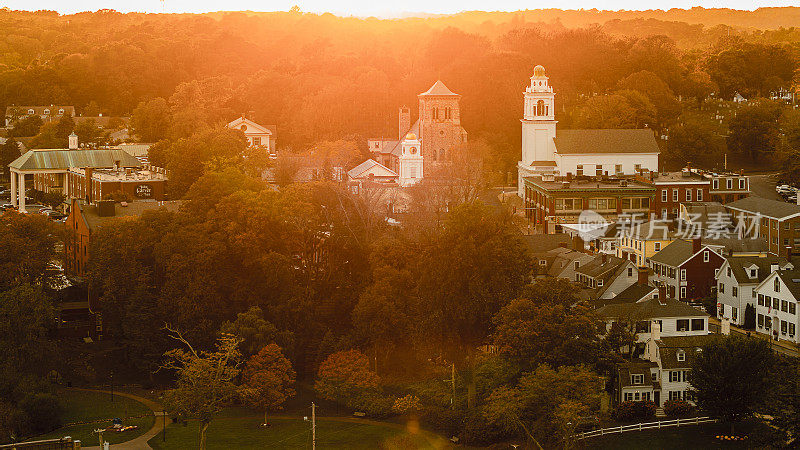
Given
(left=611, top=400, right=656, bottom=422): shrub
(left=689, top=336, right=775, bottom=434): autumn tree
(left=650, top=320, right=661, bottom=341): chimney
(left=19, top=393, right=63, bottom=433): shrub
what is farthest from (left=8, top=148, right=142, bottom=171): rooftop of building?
(left=689, top=336, right=775, bottom=434): autumn tree

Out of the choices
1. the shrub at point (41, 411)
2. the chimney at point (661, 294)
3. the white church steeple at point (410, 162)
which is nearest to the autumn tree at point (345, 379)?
the shrub at point (41, 411)

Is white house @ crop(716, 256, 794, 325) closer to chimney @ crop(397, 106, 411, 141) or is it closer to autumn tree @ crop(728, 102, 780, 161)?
autumn tree @ crop(728, 102, 780, 161)

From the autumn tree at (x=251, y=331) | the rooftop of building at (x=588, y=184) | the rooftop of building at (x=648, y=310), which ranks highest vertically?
the rooftop of building at (x=588, y=184)

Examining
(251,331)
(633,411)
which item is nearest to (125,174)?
(251,331)

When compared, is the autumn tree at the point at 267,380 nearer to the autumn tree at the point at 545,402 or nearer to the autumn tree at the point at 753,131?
the autumn tree at the point at 545,402

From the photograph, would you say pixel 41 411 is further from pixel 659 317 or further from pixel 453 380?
pixel 659 317

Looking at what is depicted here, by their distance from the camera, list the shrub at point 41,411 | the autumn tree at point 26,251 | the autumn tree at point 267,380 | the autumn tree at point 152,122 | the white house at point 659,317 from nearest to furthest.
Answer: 1. the shrub at point 41,411
2. the autumn tree at point 267,380
3. the white house at point 659,317
4. the autumn tree at point 26,251
5. the autumn tree at point 152,122
